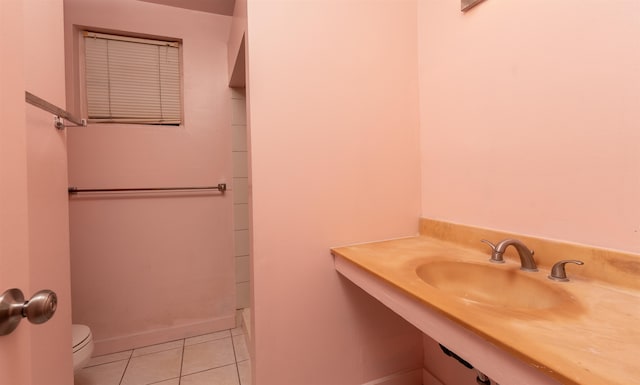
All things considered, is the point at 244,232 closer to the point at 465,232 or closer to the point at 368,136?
the point at 368,136

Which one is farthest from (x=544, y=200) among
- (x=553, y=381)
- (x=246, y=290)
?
(x=246, y=290)

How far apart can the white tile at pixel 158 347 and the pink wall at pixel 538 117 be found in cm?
199

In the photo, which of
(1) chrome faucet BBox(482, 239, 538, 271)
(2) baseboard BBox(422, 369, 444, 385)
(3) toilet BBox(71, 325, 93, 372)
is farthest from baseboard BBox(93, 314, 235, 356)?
(1) chrome faucet BBox(482, 239, 538, 271)

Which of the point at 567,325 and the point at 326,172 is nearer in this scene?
the point at 567,325

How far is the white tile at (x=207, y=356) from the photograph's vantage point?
175cm

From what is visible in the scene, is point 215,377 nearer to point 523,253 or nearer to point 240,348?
point 240,348

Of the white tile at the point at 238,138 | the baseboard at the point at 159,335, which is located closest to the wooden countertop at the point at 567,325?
the white tile at the point at 238,138

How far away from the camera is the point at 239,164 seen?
7.09ft

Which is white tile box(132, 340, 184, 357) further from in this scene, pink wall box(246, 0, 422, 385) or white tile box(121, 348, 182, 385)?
pink wall box(246, 0, 422, 385)

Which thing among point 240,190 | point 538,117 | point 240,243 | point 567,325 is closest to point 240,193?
point 240,190

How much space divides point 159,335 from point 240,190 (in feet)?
3.89

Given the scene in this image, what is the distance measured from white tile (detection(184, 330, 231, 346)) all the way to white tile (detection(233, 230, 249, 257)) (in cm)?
59

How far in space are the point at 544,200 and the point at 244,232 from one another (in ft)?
6.08

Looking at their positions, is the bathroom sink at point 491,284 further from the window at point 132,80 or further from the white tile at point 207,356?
the window at point 132,80
